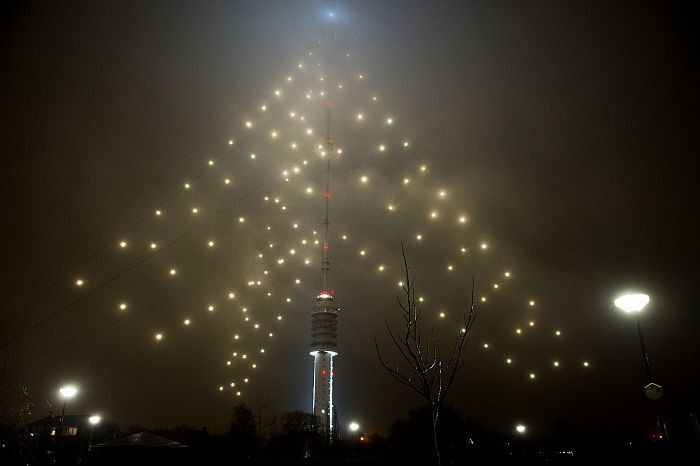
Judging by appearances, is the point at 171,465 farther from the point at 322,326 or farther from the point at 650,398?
the point at 322,326

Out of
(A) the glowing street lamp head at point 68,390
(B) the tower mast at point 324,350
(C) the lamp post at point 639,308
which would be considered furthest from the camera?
(B) the tower mast at point 324,350

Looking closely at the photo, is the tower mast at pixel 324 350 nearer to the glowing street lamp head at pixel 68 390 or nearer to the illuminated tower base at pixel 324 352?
the illuminated tower base at pixel 324 352

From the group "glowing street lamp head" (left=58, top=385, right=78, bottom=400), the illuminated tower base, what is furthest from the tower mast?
"glowing street lamp head" (left=58, top=385, right=78, bottom=400)

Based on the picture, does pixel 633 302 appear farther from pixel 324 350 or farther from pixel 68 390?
pixel 324 350

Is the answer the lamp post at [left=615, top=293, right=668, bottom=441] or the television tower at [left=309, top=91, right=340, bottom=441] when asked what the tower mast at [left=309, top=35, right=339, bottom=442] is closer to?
the television tower at [left=309, top=91, right=340, bottom=441]

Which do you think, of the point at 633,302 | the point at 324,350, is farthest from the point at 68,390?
the point at 324,350

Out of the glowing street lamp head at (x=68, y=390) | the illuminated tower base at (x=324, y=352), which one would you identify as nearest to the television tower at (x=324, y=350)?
the illuminated tower base at (x=324, y=352)

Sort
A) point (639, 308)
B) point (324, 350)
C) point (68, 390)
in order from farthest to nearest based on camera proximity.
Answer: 1. point (324, 350)
2. point (68, 390)
3. point (639, 308)
